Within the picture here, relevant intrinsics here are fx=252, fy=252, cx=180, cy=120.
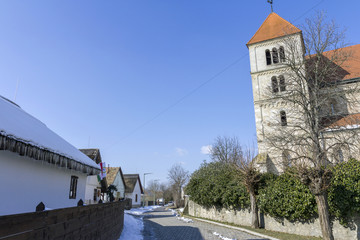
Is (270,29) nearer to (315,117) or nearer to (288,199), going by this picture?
(315,117)

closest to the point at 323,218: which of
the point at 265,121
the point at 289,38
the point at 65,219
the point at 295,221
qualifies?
the point at 295,221

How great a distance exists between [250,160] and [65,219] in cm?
1412

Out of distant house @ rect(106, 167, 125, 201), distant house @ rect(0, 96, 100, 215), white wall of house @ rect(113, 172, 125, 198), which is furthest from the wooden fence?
white wall of house @ rect(113, 172, 125, 198)

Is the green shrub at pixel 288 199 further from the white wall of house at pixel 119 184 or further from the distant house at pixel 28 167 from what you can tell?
the white wall of house at pixel 119 184

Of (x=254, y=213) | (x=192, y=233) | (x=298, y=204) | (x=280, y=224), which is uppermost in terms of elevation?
(x=298, y=204)

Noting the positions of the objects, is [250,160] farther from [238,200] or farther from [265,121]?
[265,121]

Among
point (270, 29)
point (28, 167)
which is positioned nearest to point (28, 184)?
point (28, 167)

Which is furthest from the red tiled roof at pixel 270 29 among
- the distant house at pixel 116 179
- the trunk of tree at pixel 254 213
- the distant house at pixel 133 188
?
the distant house at pixel 133 188

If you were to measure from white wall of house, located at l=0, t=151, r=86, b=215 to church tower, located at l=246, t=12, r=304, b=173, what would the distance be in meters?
18.7

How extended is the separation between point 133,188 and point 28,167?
44.1 m

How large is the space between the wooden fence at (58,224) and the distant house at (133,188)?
43927 millimetres

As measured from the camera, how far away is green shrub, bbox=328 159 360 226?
11.2 m

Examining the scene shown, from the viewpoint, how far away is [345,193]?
11.4 meters

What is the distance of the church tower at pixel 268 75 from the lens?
83.8 feet
